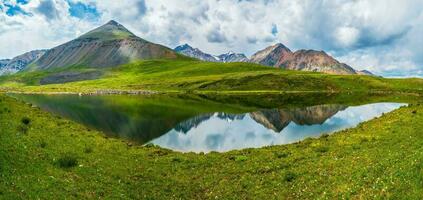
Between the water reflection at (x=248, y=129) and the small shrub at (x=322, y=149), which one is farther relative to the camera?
the water reflection at (x=248, y=129)

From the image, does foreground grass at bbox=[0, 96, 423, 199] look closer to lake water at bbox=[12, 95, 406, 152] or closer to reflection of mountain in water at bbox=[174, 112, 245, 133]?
lake water at bbox=[12, 95, 406, 152]

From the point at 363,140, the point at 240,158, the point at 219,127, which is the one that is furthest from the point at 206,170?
the point at 219,127

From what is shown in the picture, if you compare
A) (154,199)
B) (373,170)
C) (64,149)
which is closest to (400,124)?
(373,170)

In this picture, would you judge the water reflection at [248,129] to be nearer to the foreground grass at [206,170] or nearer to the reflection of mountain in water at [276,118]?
the reflection of mountain in water at [276,118]

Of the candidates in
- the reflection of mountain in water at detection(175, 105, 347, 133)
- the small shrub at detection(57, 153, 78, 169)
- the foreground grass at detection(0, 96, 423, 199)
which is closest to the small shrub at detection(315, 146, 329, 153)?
the foreground grass at detection(0, 96, 423, 199)

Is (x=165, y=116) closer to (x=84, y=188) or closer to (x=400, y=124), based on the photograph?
(x=400, y=124)

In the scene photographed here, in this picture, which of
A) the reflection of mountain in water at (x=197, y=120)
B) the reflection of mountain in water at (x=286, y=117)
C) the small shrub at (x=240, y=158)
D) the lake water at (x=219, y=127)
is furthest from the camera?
the reflection of mountain in water at (x=286, y=117)

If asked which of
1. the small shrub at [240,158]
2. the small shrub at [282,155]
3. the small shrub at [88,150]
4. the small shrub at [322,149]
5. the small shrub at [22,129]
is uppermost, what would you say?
the small shrub at [22,129]


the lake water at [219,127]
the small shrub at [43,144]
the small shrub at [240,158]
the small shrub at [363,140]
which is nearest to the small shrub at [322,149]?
the small shrub at [363,140]

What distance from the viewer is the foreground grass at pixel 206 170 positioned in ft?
73.2

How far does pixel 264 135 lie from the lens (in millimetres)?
63469

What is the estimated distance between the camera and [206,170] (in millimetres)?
34750

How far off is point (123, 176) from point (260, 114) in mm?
68983

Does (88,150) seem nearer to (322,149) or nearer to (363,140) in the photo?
(322,149)
